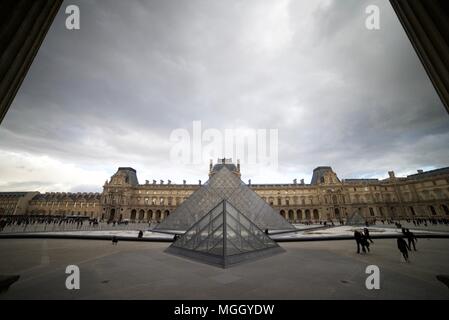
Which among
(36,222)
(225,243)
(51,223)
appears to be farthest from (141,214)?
(225,243)

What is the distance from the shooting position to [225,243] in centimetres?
714

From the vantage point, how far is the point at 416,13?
3488mm

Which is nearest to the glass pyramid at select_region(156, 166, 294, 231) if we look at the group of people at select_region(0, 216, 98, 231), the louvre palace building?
the group of people at select_region(0, 216, 98, 231)

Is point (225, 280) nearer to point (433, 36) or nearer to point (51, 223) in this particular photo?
point (433, 36)

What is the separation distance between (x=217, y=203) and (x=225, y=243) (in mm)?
12248

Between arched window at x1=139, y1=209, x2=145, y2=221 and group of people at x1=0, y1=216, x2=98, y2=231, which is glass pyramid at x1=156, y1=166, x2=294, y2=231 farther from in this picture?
arched window at x1=139, y1=209, x2=145, y2=221

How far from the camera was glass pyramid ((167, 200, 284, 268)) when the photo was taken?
23.0 feet

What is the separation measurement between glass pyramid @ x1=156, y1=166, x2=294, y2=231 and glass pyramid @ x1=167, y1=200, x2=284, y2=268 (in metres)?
9.64

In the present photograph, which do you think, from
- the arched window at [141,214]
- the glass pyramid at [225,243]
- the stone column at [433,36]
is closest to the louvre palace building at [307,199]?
the arched window at [141,214]
